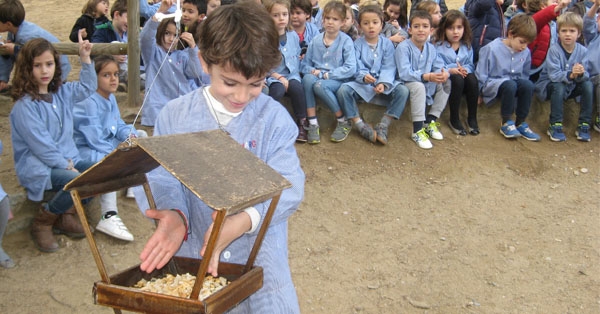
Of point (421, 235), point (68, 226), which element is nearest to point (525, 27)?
point (421, 235)

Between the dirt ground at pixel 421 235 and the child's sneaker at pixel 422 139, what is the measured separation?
73 mm

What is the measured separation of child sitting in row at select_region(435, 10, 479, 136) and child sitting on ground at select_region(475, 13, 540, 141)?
0.18 metres

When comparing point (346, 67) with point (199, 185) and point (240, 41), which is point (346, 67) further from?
point (199, 185)

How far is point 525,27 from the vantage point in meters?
6.25

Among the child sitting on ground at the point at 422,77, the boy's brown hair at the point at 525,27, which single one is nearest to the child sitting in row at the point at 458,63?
the child sitting on ground at the point at 422,77

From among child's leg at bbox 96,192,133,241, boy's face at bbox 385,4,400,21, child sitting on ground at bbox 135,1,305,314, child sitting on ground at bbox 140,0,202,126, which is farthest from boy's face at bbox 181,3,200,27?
child sitting on ground at bbox 135,1,305,314

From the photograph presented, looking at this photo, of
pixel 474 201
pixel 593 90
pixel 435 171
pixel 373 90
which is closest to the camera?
pixel 474 201

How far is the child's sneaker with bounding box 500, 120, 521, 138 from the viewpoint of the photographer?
20.3ft

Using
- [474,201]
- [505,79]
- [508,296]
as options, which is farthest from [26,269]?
[505,79]

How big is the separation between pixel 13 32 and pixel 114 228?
102 inches

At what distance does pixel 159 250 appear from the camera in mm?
1869

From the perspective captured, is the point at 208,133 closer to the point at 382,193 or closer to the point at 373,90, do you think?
the point at 382,193

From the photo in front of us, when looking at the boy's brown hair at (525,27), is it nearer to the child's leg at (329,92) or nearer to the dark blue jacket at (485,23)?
the dark blue jacket at (485,23)

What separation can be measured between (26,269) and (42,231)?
1.01ft
